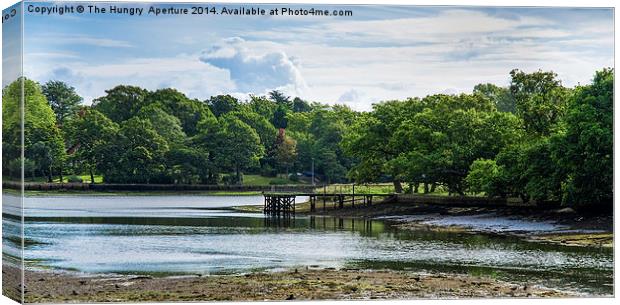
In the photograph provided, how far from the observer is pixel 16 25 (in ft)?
58.6

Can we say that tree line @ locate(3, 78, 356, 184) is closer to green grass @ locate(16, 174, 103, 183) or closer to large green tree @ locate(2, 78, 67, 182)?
large green tree @ locate(2, 78, 67, 182)

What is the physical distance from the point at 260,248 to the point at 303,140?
5.12 meters

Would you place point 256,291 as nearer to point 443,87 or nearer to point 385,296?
point 385,296

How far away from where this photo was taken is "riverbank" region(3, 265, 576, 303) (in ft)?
61.8

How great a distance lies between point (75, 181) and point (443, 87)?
359 inches

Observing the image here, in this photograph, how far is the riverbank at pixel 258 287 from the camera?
18844 millimetres

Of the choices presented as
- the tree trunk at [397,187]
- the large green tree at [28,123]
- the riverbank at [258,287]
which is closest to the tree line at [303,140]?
the large green tree at [28,123]

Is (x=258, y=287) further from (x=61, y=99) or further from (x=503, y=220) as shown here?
(x=503, y=220)

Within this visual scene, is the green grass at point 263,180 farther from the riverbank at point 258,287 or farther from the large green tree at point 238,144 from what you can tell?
the riverbank at point 258,287

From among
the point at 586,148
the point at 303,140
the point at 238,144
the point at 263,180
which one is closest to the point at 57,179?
the point at 238,144

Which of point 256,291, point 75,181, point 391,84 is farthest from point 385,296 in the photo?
point 75,181

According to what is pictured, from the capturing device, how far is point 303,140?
86.4 ft

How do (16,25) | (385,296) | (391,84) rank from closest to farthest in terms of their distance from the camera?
(16,25)
(385,296)
(391,84)

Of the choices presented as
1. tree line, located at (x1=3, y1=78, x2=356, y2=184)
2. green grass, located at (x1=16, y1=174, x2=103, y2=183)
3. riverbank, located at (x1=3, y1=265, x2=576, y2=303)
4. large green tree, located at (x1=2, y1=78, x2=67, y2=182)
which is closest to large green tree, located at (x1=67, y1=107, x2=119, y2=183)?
tree line, located at (x1=3, y1=78, x2=356, y2=184)
